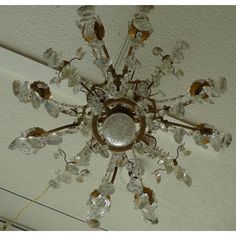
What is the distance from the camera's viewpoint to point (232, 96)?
1407 millimetres

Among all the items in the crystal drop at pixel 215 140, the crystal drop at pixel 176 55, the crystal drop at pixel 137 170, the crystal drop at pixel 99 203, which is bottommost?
the crystal drop at pixel 99 203

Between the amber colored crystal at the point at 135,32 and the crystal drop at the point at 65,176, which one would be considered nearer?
the amber colored crystal at the point at 135,32

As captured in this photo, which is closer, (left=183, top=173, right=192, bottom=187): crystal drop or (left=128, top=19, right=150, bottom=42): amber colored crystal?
(left=128, top=19, right=150, bottom=42): amber colored crystal

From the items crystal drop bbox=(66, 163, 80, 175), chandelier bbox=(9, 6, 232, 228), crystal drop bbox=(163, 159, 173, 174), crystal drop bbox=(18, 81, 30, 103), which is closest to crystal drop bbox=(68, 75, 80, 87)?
chandelier bbox=(9, 6, 232, 228)

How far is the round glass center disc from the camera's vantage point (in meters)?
0.98

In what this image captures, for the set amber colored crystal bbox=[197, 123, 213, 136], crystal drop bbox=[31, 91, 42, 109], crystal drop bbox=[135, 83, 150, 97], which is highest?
crystal drop bbox=[135, 83, 150, 97]

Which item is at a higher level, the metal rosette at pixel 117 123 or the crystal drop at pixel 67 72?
the crystal drop at pixel 67 72

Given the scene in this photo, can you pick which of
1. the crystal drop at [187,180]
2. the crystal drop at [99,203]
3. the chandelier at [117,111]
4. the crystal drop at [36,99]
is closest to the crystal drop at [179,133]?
the chandelier at [117,111]

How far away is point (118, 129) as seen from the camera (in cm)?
98

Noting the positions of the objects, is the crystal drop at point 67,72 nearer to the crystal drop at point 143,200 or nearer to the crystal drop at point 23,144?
the crystal drop at point 23,144

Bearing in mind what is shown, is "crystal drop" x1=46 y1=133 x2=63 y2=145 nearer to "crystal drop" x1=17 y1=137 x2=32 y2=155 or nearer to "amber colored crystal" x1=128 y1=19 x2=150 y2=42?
"crystal drop" x1=17 y1=137 x2=32 y2=155

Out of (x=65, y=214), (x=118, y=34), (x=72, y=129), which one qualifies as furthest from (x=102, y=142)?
(x=65, y=214)

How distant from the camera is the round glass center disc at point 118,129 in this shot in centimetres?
98

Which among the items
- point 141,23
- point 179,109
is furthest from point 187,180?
point 141,23
